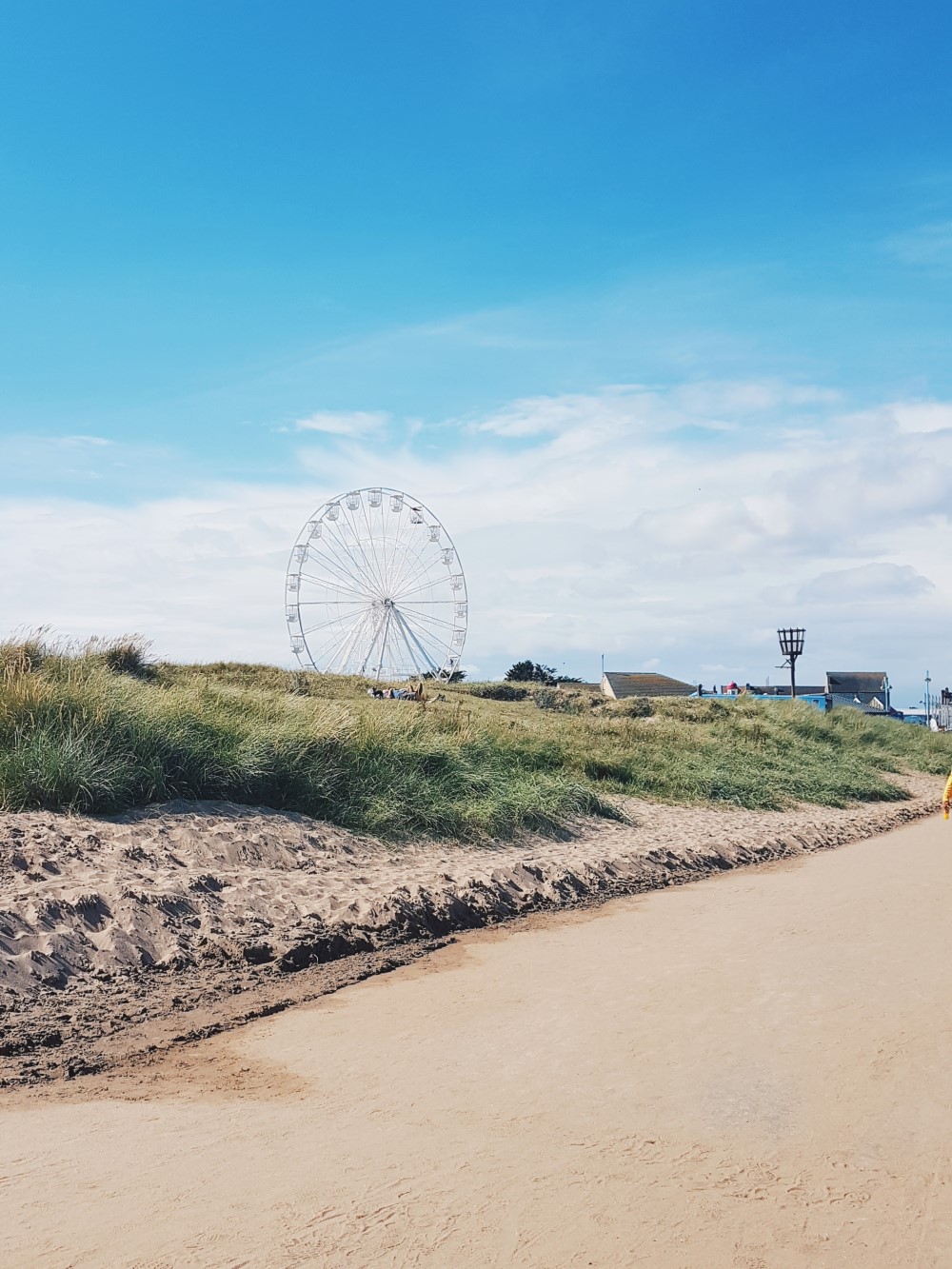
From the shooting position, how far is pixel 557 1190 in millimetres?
4508

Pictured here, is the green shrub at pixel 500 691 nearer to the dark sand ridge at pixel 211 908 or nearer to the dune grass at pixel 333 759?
the dune grass at pixel 333 759

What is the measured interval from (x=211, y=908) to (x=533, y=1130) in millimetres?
4681

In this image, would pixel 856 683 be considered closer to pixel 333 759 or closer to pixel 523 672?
pixel 523 672

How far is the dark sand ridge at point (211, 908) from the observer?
7.12m

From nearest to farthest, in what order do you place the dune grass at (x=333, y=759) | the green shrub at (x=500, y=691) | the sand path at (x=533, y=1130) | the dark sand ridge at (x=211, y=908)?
the sand path at (x=533, y=1130)
the dark sand ridge at (x=211, y=908)
the dune grass at (x=333, y=759)
the green shrub at (x=500, y=691)

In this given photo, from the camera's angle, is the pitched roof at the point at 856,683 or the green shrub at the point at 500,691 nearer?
the green shrub at the point at 500,691

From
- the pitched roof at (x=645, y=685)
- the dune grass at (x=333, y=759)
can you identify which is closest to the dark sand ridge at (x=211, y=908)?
the dune grass at (x=333, y=759)

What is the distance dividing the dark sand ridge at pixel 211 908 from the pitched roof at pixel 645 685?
5130 cm

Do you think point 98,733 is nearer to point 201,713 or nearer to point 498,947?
point 201,713

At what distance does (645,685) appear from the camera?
219 feet

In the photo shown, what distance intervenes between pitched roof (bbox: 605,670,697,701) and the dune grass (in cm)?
4005

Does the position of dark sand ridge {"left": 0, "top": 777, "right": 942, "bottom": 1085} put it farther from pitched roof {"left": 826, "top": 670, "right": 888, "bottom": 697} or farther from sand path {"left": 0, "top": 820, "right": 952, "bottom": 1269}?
pitched roof {"left": 826, "top": 670, "right": 888, "bottom": 697}

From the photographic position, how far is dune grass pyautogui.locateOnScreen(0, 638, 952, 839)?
36.8 feet

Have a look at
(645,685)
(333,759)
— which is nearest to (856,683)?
(645,685)
